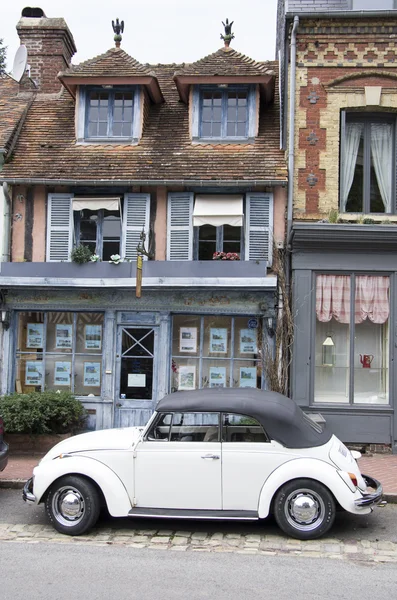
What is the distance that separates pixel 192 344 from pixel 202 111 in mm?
4819

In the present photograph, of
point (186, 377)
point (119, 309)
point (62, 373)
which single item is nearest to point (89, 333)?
point (119, 309)

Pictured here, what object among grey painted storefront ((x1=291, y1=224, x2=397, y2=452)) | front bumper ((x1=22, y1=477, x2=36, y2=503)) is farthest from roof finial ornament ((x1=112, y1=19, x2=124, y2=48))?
front bumper ((x1=22, y1=477, x2=36, y2=503))

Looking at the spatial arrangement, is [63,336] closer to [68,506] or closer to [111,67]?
[111,67]

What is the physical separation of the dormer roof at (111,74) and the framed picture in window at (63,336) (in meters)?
4.95

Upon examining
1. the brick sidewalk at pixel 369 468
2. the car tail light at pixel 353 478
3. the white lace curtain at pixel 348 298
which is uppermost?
the white lace curtain at pixel 348 298

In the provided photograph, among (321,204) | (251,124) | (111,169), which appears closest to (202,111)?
(251,124)

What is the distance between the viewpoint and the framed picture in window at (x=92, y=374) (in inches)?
488

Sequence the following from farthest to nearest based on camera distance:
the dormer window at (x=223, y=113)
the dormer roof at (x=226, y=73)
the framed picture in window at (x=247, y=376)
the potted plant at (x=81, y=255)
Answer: the dormer window at (x=223, y=113)
the dormer roof at (x=226, y=73)
the framed picture in window at (x=247, y=376)
the potted plant at (x=81, y=255)

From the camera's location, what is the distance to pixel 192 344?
12305mm

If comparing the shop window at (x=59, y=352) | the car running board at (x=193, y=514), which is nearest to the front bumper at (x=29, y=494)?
the car running board at (x=193, y=514)

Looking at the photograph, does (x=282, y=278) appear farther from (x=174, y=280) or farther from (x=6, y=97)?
(x=6, y=97)

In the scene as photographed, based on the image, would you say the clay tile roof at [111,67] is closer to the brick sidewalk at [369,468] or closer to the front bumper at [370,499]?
the brick sidewalk at [369,468]

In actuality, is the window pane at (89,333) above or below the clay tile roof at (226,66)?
below

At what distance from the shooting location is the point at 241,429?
6930mm
